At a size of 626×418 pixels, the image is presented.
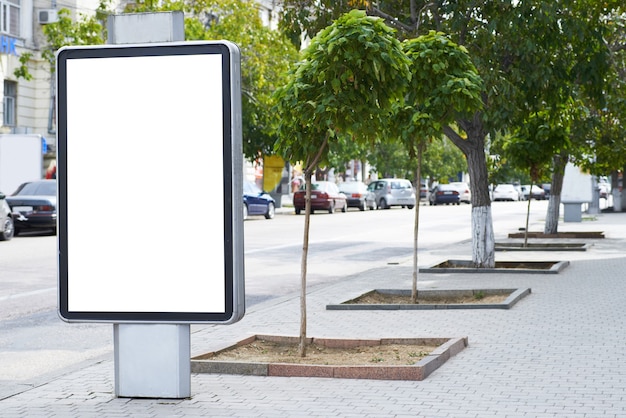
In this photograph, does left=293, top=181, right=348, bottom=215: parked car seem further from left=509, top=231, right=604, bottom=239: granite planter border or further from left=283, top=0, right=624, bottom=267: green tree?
left=283, top=0, right=624, bottom=267: green tree

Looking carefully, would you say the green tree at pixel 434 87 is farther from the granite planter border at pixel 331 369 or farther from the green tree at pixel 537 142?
the green tree at pixel 537 142

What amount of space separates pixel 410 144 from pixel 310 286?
3816 millimetres

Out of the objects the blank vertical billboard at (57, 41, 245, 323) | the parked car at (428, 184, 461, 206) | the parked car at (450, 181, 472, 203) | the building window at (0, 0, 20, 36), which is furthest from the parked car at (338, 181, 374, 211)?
the blank vertical billboard at (57, 41, 245, 323)

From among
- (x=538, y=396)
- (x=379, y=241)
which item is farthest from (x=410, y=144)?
(x=379, y=241)

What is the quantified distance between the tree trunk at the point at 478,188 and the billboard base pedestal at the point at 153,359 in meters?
11.2

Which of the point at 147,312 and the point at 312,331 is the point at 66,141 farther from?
the point at 312,331

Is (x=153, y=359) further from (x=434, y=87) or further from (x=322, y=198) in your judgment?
(x=322, y=198)

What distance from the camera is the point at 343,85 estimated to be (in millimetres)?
8500

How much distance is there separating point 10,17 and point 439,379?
118 ft

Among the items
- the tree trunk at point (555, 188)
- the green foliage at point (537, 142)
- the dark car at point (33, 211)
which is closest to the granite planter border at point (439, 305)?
the green foliage at point (537, 142)

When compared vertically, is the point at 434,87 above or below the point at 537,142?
above

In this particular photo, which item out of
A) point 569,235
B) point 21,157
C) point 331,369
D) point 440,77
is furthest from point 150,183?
point 21,157

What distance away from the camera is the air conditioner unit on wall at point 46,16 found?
41562mm

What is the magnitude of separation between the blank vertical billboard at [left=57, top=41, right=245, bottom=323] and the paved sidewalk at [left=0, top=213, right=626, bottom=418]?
668 mm
